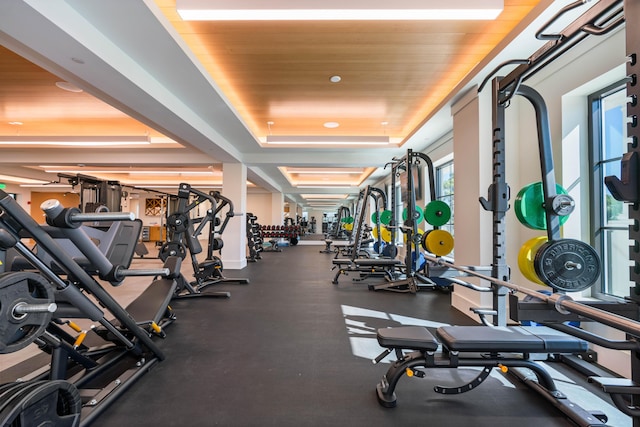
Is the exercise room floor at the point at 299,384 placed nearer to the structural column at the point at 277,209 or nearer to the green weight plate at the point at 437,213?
the green weight plate at the point at 437,213

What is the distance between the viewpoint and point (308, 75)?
3.28 meters

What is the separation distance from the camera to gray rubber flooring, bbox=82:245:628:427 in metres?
1.62

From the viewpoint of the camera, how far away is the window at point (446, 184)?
18.9 ft

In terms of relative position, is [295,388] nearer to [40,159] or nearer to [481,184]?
[481,184]

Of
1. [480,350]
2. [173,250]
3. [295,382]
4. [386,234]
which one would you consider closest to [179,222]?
[173,250]

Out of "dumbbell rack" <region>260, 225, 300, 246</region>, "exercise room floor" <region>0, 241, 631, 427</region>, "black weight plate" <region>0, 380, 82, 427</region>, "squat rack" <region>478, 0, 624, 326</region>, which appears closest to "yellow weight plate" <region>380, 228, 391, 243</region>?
"exercise room floor" <region>0, 241, 631, 427</region>

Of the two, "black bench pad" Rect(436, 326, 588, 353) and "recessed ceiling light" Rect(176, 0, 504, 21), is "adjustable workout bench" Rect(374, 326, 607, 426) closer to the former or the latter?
"black bench pad" Rect(436, 326, 588, 353)

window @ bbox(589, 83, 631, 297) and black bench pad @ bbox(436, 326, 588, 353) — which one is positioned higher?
window @ bbox(589, 83, 631, 297)

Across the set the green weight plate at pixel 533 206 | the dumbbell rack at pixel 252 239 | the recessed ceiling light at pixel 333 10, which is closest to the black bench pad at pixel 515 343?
the green weight plate at pixel 533 206

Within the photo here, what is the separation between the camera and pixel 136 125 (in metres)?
5.13

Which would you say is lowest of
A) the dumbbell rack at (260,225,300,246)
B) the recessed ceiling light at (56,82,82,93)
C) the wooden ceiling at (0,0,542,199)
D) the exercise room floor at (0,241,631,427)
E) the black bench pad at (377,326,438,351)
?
the exercise room floor at (0,241,631,427)

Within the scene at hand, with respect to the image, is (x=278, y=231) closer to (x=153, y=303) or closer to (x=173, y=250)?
(x=173, y=250)

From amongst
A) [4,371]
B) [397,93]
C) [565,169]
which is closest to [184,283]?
[4,371]

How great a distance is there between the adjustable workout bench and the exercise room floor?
0.28 ft
